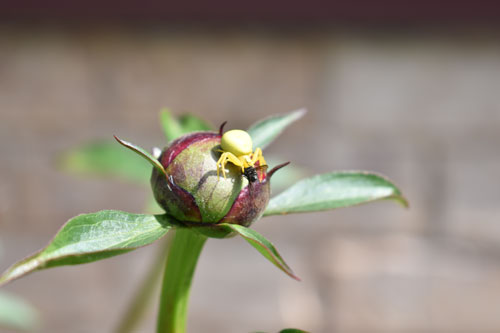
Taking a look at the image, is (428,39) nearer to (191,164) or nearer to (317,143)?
(317,143)

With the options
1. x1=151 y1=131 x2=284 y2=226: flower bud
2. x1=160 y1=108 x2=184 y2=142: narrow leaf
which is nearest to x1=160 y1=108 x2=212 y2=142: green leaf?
x1=160 y1=108 x2=184 y2=142: narrow leaf

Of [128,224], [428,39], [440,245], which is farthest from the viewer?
[440,245]

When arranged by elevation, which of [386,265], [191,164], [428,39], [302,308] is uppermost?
[428,39]

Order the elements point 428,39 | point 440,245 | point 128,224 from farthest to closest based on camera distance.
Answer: point 440,245 → point 428,39 → point 128,224

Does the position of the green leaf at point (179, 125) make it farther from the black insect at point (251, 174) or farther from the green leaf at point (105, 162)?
the green leaf at point (105, 162)

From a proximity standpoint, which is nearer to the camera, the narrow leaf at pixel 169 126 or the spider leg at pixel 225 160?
the spider leg at pixel 225 160

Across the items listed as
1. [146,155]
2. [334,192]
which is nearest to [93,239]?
[146,155]

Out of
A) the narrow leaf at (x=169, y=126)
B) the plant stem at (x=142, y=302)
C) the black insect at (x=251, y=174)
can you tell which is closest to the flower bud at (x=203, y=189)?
the black insect at (x=251, y=174)

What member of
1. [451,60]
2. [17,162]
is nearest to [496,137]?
[451,60]
